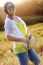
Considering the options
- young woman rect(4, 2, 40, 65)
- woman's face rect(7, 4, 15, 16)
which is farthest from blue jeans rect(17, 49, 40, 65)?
woman's face rect(7, 4, 15, 16)

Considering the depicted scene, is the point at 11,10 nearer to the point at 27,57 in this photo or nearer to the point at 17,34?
the point at 17,34

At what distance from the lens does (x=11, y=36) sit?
8.73ft

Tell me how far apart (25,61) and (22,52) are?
0.41ft

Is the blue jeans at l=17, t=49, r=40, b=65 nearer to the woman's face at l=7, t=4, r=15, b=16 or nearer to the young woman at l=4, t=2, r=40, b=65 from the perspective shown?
the young woman at l=4, t=2, r=40, b=65

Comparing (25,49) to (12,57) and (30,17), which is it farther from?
(30,17)

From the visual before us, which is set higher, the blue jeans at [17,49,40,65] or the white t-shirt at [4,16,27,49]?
the white t-shirt at [4,16,27,49]

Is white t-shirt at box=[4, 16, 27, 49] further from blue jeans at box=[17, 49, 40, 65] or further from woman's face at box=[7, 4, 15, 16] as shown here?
blue jeans at box=[17, 49, 40, 65]

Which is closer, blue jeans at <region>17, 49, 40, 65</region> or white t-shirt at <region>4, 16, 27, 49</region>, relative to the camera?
white t-shirt at <region>4, 16, 27, 49</region>

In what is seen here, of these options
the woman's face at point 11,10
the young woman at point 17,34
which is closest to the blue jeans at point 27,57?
the young woman at point 17,34

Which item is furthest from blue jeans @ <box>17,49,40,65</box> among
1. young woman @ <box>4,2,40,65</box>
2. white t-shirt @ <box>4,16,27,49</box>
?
white t-shirt @ <box>4,16,27,49</box>

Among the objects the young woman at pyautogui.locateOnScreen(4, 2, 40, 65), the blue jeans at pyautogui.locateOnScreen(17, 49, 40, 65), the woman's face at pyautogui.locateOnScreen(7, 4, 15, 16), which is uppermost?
the woman's face at pyautogui.locateOnScreen(7, 4, 15, 16)

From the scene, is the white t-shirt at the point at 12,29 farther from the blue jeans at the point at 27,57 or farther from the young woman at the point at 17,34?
the blue jeans at the point at 27,57

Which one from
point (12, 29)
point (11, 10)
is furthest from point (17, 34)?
point (11, 10)

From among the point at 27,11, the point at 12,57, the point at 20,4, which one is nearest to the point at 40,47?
the point at 12,57
